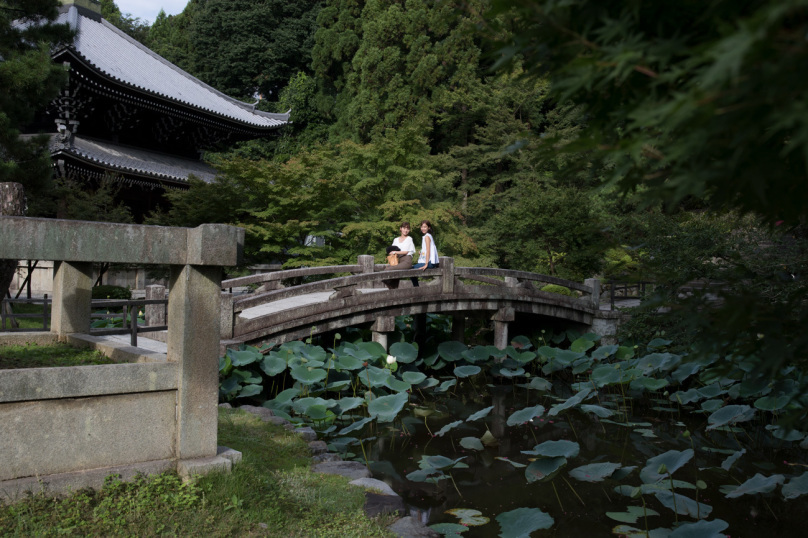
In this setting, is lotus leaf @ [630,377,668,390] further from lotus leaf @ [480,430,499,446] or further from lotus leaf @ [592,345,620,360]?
lotus leaf @ [480,430,499,446]

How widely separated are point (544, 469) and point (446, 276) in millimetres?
5892

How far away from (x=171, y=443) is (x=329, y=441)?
313cm

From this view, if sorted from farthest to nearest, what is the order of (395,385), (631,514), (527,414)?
(395,385) < (527,414) < (631,514)

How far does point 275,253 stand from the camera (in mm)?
14469

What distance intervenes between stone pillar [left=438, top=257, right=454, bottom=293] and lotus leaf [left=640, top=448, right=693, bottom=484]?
6067 mm

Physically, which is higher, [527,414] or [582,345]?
[582,345]

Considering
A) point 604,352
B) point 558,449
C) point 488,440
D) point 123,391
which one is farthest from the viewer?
point 604,352

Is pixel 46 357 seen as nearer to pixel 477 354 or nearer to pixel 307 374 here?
pixel 307 374

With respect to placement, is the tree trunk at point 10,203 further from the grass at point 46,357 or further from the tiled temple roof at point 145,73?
the tiled temple roof at point 145,73

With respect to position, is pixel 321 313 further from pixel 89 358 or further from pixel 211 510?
pixel 211 510

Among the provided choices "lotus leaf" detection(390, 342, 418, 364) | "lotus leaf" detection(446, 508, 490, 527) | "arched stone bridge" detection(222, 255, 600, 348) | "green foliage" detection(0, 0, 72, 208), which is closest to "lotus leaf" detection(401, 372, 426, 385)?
"lotus leaf" detection(390, 342, 418, 364)

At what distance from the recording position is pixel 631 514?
15.5 feet

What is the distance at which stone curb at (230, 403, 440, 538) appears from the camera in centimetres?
389

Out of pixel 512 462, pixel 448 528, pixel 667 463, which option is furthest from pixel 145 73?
pixel 667 463
